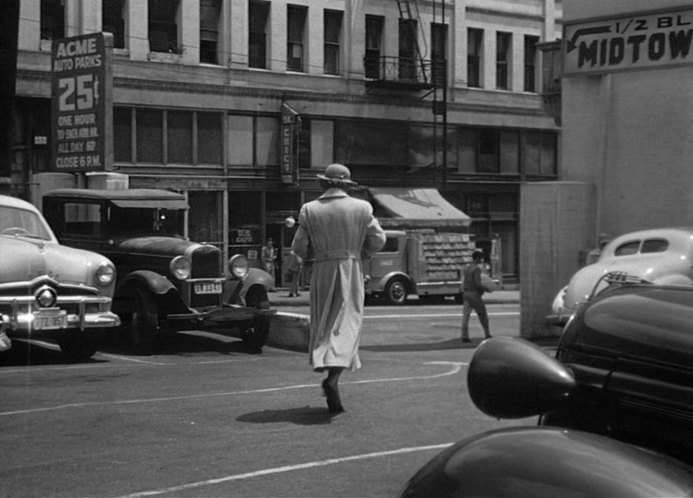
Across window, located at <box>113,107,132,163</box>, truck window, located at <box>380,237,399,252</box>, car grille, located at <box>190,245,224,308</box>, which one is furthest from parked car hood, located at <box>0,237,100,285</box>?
truck window, located at <box>380,237,399,252</box>

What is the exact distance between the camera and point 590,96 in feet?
62.9

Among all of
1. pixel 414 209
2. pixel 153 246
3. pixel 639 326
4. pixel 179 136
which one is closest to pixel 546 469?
pixel 639 326

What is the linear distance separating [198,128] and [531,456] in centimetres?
3039

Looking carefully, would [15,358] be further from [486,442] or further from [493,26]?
[493,26]

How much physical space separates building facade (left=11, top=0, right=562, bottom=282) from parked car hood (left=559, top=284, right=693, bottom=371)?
24884mm

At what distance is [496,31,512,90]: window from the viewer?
36688mm

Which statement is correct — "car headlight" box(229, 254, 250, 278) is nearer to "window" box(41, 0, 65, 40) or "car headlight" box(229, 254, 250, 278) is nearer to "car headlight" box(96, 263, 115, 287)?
"car headlight" box(96, 263, 115, 287)

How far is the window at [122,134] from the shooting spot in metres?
30.4

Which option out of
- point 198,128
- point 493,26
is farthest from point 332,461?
point 493,26

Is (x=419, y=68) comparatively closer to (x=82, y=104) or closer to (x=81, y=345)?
(x=82, y=104)

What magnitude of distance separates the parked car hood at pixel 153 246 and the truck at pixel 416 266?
50.2 ft

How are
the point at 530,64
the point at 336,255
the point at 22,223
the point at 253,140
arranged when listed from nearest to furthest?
the point at 336,255, the point at 22,223, the point at 253,140, the point at 530,64

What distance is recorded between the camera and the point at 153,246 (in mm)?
15125

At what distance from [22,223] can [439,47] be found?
25007 millimetres
